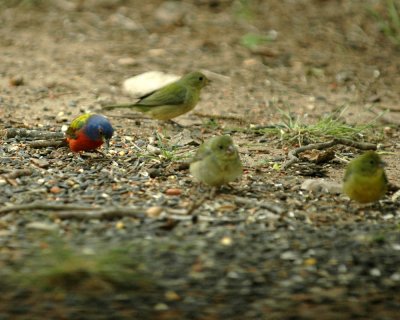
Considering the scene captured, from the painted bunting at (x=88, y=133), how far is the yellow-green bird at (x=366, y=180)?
83.9 inches

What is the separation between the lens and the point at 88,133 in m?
6.87

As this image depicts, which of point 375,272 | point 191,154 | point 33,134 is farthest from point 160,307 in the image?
point 33,134

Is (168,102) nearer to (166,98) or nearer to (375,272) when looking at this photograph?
(166,98)

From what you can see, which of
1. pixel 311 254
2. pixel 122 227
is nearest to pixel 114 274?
pixel 122 227

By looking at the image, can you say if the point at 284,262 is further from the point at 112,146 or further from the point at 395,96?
the point at 395,96

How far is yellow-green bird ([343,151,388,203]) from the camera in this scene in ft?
18.9

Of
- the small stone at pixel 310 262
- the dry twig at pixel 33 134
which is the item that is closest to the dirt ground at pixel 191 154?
the small stone at pixel 310 262

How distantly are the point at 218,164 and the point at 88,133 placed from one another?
145cm

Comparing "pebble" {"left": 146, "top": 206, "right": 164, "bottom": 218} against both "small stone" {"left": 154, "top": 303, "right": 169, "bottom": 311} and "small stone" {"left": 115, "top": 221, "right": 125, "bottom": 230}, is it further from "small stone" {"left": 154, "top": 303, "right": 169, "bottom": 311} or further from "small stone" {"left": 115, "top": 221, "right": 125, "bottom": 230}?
"small stone" {"left": 154, "top": 303, "right": 169, "bottom": 311}

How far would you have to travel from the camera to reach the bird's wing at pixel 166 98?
8516mm

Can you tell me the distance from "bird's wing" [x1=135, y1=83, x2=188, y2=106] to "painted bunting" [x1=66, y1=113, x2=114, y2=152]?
1.55 metres

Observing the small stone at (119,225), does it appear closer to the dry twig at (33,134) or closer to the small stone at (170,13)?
the dry twig at (33,134)

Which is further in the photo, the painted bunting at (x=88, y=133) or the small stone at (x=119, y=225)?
the painted bunting at (x=88, y=133)

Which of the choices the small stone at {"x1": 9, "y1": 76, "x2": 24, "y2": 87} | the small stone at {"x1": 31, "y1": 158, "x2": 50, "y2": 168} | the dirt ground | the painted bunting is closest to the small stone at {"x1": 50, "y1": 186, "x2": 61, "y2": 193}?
the dirt ground
